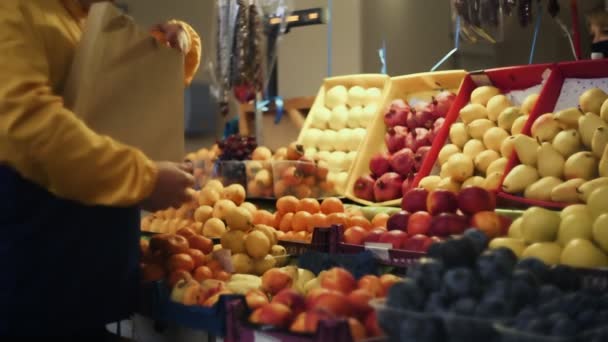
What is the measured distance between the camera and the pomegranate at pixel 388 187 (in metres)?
3.39

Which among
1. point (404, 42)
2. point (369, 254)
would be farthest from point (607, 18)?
point (369, 254)

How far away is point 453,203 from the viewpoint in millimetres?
2391

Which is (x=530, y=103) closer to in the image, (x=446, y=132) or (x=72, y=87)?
(x=446, y=132)

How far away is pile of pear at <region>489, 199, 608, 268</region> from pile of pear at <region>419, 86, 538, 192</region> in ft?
2.65

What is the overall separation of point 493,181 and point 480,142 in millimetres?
342

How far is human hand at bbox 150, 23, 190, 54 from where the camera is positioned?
244 centimetres

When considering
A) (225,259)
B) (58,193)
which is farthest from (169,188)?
(225,259)

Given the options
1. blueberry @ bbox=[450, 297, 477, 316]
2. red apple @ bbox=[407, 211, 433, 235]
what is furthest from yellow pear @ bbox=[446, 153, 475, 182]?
blueberry @ bbox=[450, 297, 477, 316]

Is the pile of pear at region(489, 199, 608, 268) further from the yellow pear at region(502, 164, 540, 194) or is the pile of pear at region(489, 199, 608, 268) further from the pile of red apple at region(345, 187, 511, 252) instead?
the yellow pear at region(502, 164, 540, 194)

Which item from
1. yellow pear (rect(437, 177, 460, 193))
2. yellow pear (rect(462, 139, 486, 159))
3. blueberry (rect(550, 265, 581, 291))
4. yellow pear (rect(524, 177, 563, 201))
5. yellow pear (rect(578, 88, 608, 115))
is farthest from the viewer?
yellow pear (rect(462, 139, 486, 159))

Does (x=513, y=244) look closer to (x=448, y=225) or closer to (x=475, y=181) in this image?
(x=448, y=225)

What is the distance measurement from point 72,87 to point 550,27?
6756 millimetres

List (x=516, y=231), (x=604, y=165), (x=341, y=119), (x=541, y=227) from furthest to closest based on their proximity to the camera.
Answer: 1. (x=341, y=119)
2. (x=604, y=165)
3. (x=516, y=231)
4. (x=541, y=227)

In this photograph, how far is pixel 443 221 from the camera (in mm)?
2299
